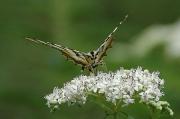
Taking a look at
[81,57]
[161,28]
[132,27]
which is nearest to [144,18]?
[132,27]

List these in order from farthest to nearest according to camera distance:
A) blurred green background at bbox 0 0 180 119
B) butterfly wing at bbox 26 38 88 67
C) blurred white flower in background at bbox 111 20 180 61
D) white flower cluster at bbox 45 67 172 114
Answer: blurred white flower in background at bbox 111 20 180 61 < blurred green background at bbox 0 0 180 119 < butterfly wing at bbox 26 38 88 67 < white flower cluster at bbox 45 67 172 114

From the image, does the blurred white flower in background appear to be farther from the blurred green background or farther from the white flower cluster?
the white flower cluster

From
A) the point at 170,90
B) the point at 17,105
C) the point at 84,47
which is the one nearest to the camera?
the point at 170,90

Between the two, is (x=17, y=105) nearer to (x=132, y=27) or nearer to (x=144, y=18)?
(x=132, y=27)

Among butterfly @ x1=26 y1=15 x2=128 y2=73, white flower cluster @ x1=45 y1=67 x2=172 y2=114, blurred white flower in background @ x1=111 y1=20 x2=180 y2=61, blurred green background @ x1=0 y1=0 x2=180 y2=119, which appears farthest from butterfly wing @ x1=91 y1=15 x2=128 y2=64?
blurred white flower in background @ x1=111 y1=20 x2=180 y2=61

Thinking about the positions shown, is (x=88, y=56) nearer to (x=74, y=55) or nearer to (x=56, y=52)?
(x=74, y=55)

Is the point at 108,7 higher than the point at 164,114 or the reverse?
higher
